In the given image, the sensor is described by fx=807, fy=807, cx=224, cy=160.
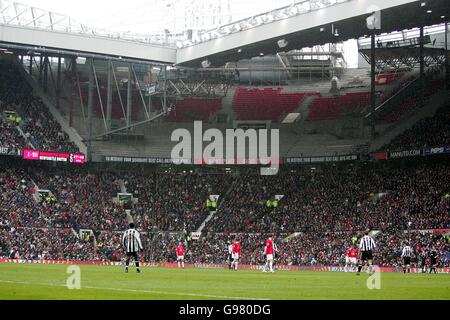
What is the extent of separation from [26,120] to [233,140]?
19.3 metres

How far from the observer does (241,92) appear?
83.3 meters

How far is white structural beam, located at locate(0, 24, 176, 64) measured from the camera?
61.4 meters

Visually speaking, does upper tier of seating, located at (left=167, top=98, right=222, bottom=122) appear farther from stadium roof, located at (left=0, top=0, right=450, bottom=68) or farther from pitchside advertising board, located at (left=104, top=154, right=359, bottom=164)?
stadium roof, located at (left=0, top=0, right=450, bottom=68)

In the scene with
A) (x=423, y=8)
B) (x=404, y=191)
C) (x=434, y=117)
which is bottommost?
(x=404, y=191)

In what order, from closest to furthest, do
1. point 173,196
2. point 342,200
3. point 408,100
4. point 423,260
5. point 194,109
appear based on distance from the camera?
point 423,260 < point 342,200 < point 408,100 < point 173,196 < point 194,109

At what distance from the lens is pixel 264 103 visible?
Result: 82438 millimetres

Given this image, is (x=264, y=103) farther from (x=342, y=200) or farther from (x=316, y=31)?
(x=316, y=31)

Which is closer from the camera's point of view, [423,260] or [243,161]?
[423,260]

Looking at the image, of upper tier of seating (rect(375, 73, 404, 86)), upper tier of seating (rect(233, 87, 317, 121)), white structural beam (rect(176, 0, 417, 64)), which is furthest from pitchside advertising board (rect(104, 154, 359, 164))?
upper tier of seating (rect(375, 73, 404, 86))

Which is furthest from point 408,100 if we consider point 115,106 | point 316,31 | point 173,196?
point 115,106

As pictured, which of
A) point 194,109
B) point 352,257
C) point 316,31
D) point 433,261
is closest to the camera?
point 433,261
